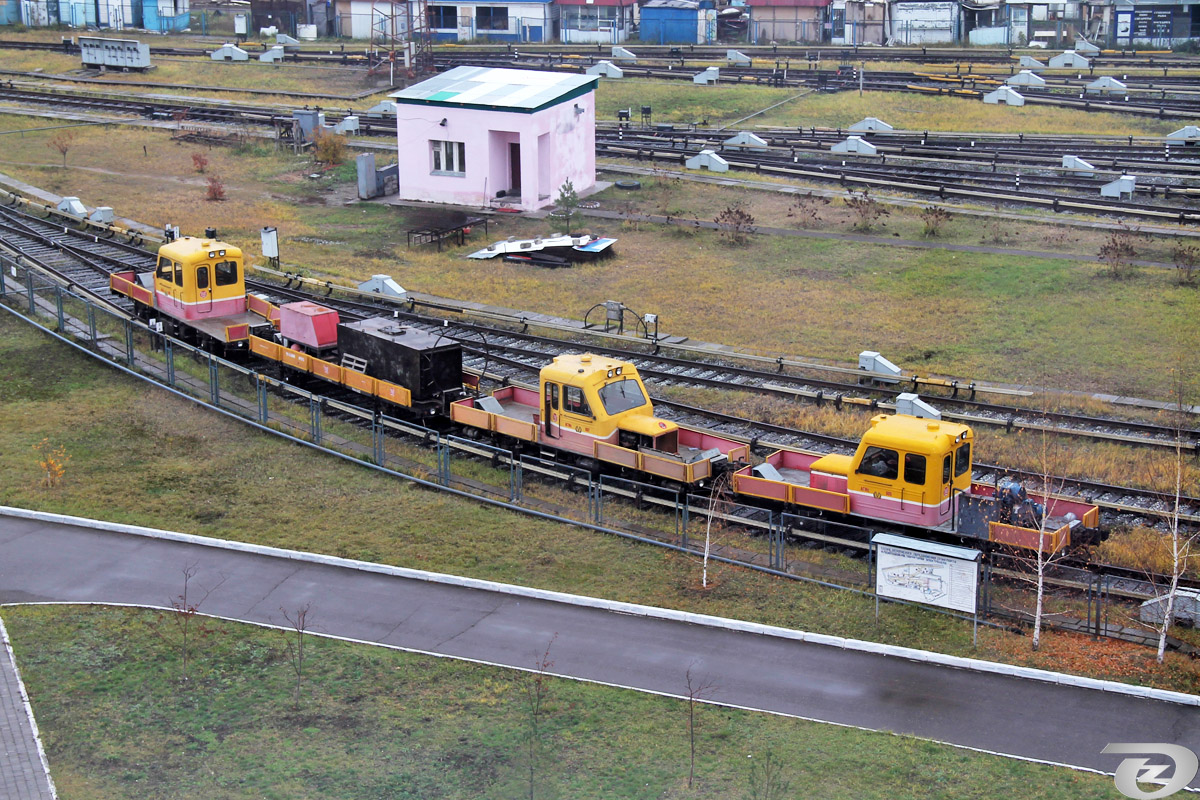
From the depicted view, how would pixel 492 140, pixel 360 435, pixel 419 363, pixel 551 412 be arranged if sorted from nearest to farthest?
pixel 551 412
pixel 419 363
pixel 360 435
pixel 492 140

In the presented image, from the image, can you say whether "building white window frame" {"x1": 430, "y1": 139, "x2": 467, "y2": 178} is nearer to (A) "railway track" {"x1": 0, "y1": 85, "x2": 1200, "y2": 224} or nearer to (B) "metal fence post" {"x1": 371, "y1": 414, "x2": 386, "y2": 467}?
(A) "railway track" {"x1": 0, "y1": 85, "x2": 1200, "y2": 224}

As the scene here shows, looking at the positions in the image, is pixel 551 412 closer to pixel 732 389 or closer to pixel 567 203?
pixel 732 389

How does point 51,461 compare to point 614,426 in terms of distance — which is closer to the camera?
point 614,426

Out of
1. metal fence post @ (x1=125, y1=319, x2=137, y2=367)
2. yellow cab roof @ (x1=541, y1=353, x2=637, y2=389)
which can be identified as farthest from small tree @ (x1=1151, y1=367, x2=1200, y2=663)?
metal fence post @ (x1=125, y1=319, x2=137, y2=367)

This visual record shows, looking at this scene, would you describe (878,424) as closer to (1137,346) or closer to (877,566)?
(877,566)

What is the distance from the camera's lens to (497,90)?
178 feet

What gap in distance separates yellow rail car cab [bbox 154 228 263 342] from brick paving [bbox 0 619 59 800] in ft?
53.4

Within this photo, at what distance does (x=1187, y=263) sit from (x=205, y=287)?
2918cm

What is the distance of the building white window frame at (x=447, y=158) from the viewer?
53.9m

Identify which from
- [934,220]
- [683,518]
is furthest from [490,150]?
[683,518]

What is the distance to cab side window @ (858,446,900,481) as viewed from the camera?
22.9 m

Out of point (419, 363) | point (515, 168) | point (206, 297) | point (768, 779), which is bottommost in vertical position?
point (768, 779)

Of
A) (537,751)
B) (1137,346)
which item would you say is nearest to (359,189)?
(1137,346)

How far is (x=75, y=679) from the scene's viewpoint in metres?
18.9
